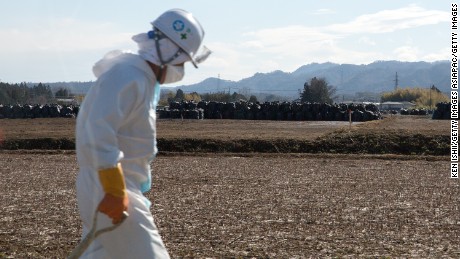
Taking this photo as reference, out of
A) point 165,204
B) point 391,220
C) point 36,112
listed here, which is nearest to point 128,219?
point 391,220

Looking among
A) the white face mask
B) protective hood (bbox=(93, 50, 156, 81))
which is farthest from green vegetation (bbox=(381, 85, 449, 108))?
protective hood (bbox=(93, 50, 156, 81))

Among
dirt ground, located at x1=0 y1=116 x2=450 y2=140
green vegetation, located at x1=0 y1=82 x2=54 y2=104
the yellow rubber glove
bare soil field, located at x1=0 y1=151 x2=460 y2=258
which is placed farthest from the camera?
green vegetation, located at x1=0 y1=82 x2=54 y2=104

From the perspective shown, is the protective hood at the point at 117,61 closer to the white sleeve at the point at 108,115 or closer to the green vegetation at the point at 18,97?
the white sleeve at the point at 108,115

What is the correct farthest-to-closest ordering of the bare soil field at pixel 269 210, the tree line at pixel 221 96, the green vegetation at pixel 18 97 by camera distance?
the tree line at pixel 221 96 < the green vegetation at pixel 18 97 < the bare soil field at pixel 269 210

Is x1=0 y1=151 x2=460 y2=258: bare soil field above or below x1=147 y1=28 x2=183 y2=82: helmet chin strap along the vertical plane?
below

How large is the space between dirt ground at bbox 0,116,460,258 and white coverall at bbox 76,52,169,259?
14.2 feet

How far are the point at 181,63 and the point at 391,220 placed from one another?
25.4ft

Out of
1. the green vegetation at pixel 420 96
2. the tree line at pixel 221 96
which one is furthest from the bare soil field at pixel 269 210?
the green vegetation at pixel 420 96

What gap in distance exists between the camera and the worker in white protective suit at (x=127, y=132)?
4.33m

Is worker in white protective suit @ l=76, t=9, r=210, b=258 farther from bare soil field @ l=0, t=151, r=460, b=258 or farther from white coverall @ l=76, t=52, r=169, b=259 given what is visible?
bare soil field @ l=0, t=151, r=460, b=258

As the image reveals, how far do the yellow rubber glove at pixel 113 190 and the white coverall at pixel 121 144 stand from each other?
44 mm

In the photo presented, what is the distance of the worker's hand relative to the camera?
4289 millimetres

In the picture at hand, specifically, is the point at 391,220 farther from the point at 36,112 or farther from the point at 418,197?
the point at 36,112

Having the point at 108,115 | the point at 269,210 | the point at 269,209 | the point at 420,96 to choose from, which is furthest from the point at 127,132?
the point at 420,96
